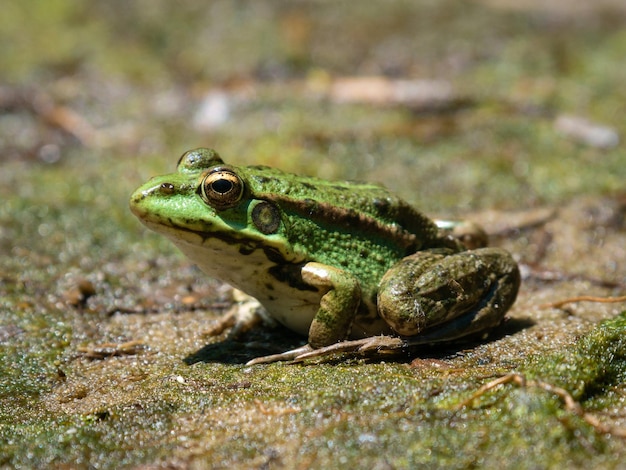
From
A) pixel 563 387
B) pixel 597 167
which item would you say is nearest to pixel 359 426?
pixel 563 387

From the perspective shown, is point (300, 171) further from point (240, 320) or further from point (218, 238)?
point (218, 238)

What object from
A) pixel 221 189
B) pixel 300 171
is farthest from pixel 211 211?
pixel 300 171

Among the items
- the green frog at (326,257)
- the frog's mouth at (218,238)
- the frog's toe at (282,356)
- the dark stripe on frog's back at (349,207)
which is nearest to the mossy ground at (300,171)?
the frog's toe at (282,356)

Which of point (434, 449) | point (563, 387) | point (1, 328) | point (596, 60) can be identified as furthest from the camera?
point (596, 60)

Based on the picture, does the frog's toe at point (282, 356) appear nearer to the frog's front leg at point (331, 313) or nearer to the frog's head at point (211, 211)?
the frog's front leg at point (331, 313)

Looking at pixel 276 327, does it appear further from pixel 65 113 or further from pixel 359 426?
pixel 65 113

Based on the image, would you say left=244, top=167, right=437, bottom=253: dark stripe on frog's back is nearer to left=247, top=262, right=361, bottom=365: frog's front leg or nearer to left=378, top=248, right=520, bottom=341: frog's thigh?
left=378, top=248, right=520, bottom=341: frog's thigh
